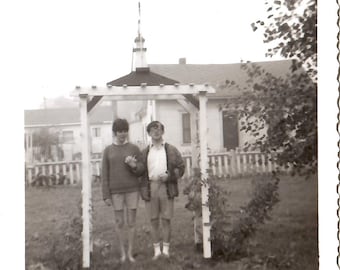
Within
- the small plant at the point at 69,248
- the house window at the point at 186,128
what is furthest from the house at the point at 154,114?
the small plant at the point at 69,248

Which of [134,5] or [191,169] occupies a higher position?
[134,5]

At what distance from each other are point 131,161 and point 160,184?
153mm

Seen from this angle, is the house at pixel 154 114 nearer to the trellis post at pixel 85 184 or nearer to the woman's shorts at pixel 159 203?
the trellis post at pixel 85 184

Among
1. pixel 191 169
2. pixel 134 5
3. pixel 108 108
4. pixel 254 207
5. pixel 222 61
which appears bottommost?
pixel 254 207

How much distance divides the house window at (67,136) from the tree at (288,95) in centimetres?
65

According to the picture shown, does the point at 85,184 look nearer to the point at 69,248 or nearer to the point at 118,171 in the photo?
the point at 118,171

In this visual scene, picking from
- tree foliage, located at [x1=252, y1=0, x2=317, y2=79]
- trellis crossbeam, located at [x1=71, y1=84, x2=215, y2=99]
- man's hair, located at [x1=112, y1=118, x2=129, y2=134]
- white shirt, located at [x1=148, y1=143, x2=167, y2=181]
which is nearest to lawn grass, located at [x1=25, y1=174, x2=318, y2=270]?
white shirt, located at [x1=148, y1=143, x2=167, y2=181]

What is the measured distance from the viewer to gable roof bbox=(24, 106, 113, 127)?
2027mm

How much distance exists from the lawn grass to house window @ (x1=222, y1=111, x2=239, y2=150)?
0.50ft

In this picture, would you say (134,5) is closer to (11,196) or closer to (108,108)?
(108,108)

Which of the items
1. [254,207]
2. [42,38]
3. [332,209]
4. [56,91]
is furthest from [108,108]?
[332,209]

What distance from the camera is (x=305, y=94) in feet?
6.79

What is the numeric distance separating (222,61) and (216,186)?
0.51m

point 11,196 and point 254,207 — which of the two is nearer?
point 11,196
